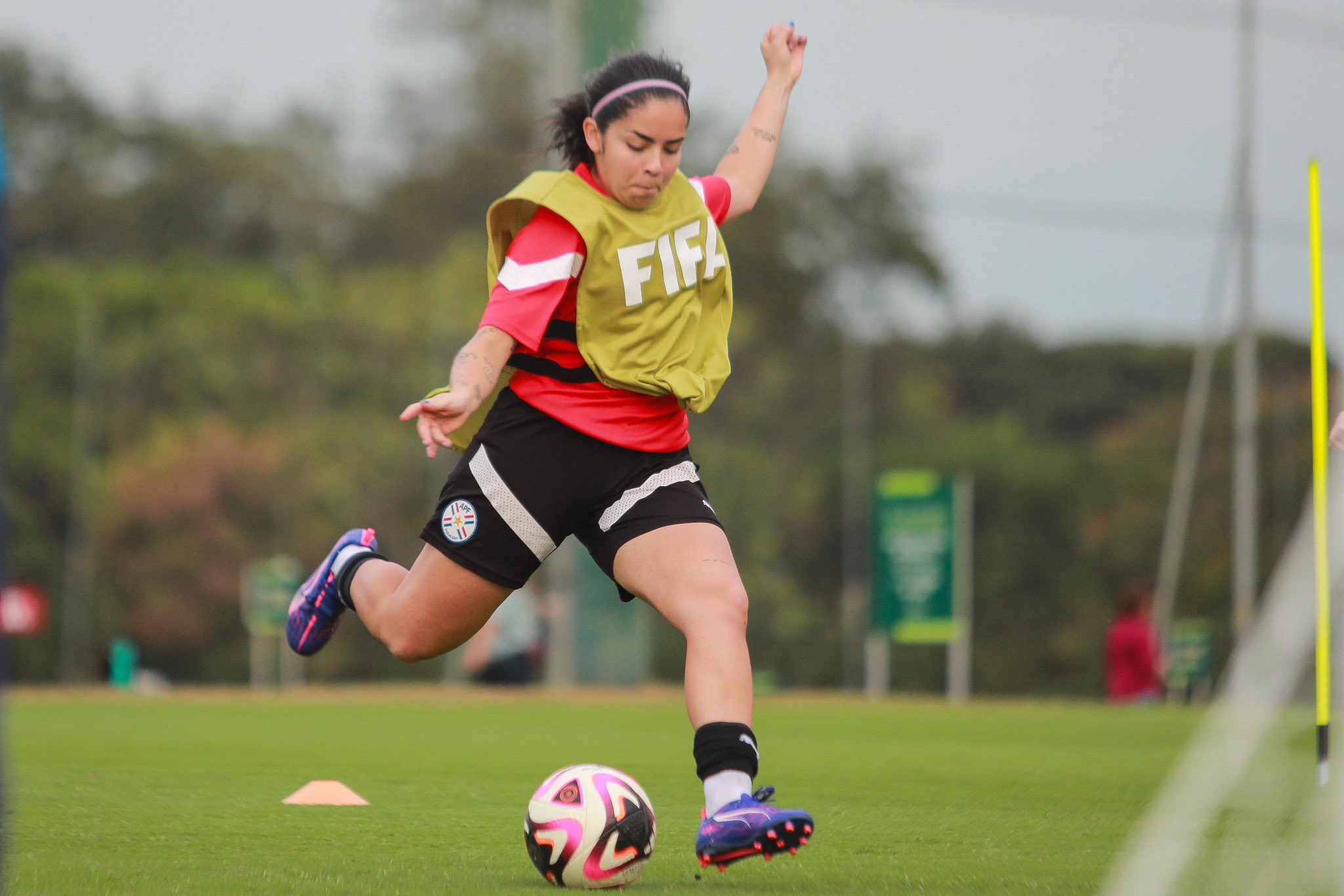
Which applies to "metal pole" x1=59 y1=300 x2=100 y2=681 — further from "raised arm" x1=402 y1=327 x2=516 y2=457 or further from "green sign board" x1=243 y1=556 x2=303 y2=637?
"raised arm" x1=402 y1=327 x2=516 y2=457

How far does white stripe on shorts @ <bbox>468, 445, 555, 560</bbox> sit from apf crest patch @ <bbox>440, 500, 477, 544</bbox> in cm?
6

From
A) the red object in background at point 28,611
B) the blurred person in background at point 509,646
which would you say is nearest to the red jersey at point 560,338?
the blurred person in background at point 509,646

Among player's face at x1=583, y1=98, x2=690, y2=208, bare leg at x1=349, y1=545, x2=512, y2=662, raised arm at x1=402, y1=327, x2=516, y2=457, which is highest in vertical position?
player's face at x1=583, y1=98, x2=690, y2=208

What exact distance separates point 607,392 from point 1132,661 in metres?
15.6

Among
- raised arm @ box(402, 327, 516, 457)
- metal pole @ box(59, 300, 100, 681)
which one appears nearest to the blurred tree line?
metal pole @ box(59, 300, 100, 681)

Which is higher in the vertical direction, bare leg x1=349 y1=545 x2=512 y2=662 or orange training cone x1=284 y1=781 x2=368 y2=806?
bare leg x1=349 y1=545 x2=512 y2=662

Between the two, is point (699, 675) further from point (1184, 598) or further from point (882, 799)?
point (1184, 598)

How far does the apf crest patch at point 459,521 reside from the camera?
4.41 metres

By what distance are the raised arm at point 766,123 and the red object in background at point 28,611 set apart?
22001mm

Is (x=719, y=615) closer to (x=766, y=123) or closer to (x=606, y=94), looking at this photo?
(x=606, y=94)

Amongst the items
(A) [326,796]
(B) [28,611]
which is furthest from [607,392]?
(B) [28,611]

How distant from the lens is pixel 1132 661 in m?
19.0

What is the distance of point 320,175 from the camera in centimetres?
4122

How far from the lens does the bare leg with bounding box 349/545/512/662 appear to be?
448 cm
